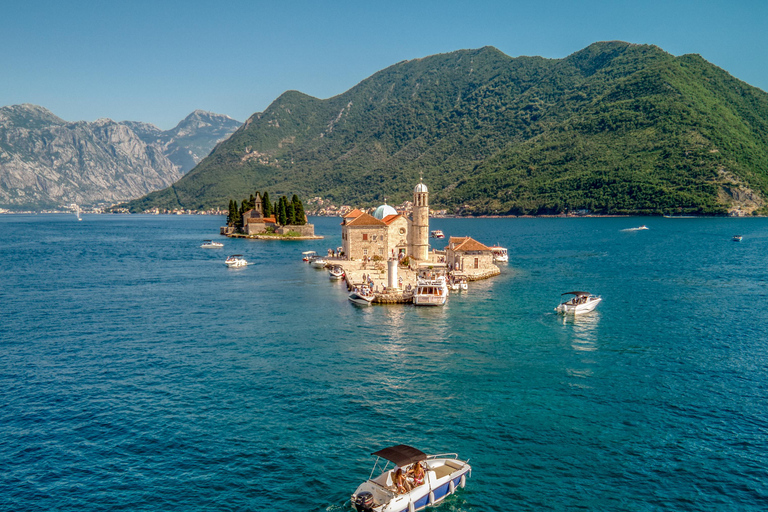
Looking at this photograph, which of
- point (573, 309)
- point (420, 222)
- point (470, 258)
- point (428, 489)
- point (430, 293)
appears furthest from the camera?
point (420, 222)

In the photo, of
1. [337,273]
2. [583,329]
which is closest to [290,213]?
[337,273]

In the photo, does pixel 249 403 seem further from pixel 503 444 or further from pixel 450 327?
pixel 450 327

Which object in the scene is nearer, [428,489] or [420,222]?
[428,489]

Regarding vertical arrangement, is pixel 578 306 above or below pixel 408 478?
above

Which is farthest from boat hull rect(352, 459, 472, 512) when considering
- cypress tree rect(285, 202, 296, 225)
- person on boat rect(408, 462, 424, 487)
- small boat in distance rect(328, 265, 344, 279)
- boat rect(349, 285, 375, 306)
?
cypress tree rect(285, 202, 296, 225)

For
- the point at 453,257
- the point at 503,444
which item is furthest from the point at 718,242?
the point at 503,444

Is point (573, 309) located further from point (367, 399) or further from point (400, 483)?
point (400, 483)

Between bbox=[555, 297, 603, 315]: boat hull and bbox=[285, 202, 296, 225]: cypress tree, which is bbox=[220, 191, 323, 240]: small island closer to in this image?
bbox=[285, 202, 296, 225]: cypress tree
